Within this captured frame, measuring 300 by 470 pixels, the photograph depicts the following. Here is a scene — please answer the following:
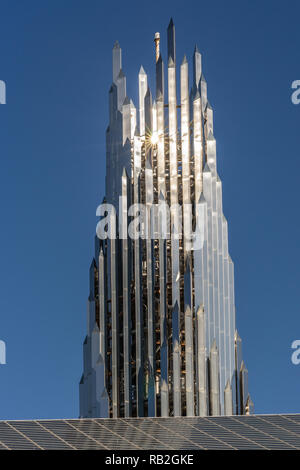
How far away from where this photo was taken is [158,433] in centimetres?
3256

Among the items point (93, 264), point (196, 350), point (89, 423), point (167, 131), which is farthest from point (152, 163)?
point (89, 423)

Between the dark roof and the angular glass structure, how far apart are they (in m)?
17.2

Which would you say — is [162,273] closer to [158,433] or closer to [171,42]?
[171,42]

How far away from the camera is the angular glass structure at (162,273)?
172ft

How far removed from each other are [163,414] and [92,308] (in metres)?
7.06

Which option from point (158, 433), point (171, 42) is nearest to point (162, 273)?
point (171, 42)

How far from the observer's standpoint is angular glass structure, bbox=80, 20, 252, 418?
172ft

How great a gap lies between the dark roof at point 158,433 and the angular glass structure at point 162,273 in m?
17.2

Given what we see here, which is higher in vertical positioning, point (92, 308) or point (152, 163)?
point (152, 163)

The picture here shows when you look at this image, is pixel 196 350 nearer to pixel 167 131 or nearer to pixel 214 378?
pixel 214 378

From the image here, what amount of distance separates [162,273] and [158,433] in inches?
857

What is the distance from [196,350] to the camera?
172ft

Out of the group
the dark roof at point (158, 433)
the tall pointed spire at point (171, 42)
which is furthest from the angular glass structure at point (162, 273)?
the dark roof at point (158, 433)

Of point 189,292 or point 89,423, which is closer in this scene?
point 89,423
